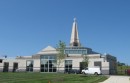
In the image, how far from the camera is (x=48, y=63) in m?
90.7

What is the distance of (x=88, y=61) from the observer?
273ft

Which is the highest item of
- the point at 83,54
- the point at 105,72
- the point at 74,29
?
the point at 74,29

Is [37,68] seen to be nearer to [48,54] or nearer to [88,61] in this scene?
[48,54]

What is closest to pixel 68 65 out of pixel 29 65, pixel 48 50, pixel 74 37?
pixel 48 50

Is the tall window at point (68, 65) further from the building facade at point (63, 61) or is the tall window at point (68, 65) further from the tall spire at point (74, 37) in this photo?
the tall spire at point (74, 37)

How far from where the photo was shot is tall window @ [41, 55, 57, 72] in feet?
296

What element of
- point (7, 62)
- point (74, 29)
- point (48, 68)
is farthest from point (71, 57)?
point (7, 62)

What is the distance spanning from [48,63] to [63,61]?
8565 millimetres

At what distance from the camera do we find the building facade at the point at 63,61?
85062 millimetres

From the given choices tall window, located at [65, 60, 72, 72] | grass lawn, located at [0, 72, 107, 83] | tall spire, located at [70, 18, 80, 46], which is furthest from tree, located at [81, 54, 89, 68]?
grass lawn, located at [0, 72, 107, 83]

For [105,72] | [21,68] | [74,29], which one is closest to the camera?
[105,72]

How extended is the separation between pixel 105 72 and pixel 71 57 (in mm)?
12531

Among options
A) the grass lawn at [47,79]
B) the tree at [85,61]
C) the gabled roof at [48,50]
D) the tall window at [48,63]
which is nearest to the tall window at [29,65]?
the tall window at [48,63]

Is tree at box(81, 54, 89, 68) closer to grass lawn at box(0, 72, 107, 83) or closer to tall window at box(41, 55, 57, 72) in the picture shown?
tall window at box(41, 55, 57, 72)
